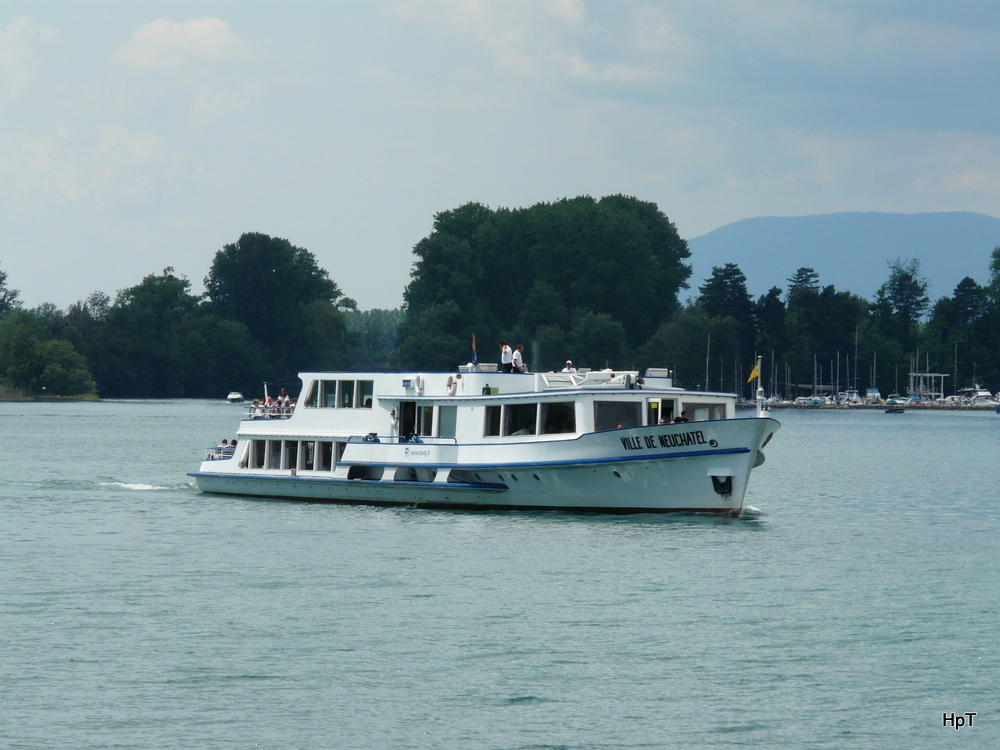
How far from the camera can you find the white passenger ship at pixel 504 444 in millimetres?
37625

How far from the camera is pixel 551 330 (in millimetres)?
142125

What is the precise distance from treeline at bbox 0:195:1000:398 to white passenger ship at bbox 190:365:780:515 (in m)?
78.9

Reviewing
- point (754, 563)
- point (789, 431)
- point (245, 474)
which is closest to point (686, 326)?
point (789, 431)

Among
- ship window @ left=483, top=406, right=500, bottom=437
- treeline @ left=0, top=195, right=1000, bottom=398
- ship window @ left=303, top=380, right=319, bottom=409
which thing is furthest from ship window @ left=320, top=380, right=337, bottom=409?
treeline @ left=0, top=195, right=1000, bottom=398

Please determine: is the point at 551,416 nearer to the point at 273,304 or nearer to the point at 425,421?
the point at 425,421

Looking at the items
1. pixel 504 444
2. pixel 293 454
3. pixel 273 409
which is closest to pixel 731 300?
pixel 273 409

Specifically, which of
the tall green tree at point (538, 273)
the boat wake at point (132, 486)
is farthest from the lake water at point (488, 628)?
the tall green tree at point (538, 273)

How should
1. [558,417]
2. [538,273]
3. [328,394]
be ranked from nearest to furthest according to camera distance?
[558,417] < [328,394] < [538,273]

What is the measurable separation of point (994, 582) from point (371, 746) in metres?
18.7

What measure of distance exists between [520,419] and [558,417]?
56.4 inches

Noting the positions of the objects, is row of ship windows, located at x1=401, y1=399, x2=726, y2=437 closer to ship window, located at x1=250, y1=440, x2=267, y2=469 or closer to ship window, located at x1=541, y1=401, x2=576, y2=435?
ship window, located at x1=541, y1=401, x2=576, y2=435

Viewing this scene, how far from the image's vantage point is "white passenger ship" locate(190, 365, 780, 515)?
37.6 metres

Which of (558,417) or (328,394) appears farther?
(328,394)

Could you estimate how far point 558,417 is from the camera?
128ft
